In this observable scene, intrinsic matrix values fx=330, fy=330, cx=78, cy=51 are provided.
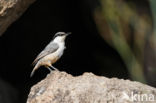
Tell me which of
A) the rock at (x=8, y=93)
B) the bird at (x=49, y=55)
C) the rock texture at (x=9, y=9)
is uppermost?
the rock texture at (x=9, y=9)

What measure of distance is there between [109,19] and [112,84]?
9.37 ft

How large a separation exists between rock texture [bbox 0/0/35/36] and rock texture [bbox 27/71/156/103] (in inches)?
69.3

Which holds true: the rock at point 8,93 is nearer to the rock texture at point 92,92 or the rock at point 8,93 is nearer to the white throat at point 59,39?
the white throat at point 59,39

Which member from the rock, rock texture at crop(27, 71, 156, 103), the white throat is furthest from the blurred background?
rock texture at crop(27, 71, 156, 103)

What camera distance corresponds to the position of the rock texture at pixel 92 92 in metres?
4.05

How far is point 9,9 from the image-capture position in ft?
18.6

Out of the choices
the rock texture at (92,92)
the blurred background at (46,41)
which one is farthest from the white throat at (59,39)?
the rock texture at (92,92)

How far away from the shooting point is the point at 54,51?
6.32m

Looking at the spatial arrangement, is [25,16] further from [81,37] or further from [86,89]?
[86,89]

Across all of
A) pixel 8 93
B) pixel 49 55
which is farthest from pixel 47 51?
pixel 8 93

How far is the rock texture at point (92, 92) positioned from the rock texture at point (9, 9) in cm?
176

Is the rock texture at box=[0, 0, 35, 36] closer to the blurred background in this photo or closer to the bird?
the bird

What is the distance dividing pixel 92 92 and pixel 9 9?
2.38 metres

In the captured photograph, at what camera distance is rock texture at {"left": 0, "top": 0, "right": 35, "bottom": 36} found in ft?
18.3
